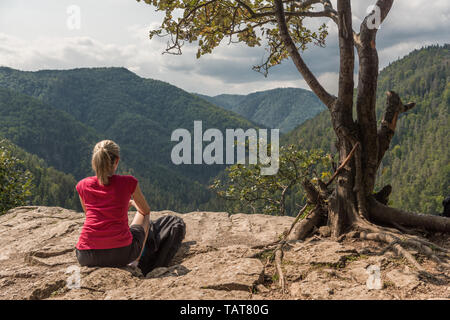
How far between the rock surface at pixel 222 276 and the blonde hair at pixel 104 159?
1.14m

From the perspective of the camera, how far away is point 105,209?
400 cm

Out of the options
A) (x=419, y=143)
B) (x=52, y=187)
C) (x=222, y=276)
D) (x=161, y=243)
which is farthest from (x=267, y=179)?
(x=419, y=143)

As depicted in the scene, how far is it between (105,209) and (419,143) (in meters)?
176

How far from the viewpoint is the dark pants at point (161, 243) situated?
4.85m

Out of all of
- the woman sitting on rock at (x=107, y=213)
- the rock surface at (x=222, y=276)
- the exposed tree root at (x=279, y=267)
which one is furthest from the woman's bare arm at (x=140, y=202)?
the exposed tree root at (x=279, y=267)

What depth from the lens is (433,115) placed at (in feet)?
552

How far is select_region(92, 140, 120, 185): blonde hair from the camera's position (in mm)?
3748

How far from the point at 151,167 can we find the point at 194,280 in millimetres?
177256

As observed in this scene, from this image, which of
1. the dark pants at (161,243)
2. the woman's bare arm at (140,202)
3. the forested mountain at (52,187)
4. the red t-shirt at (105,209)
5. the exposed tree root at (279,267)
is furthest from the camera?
the forested mountain at (52,187)

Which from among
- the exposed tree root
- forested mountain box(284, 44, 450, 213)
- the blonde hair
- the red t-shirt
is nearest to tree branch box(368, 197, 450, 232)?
the exposed tree root

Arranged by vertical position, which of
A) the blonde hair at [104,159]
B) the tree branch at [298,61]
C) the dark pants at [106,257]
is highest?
the tree branch at [298,61]

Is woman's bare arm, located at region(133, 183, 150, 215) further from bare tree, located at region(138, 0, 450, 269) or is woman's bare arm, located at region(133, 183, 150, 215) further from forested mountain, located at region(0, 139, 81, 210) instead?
forested mountain, located at region(0, 139, 81, 210)

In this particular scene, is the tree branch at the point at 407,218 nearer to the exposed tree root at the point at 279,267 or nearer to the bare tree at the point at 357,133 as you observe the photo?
the bare tree at the point at 357,133
